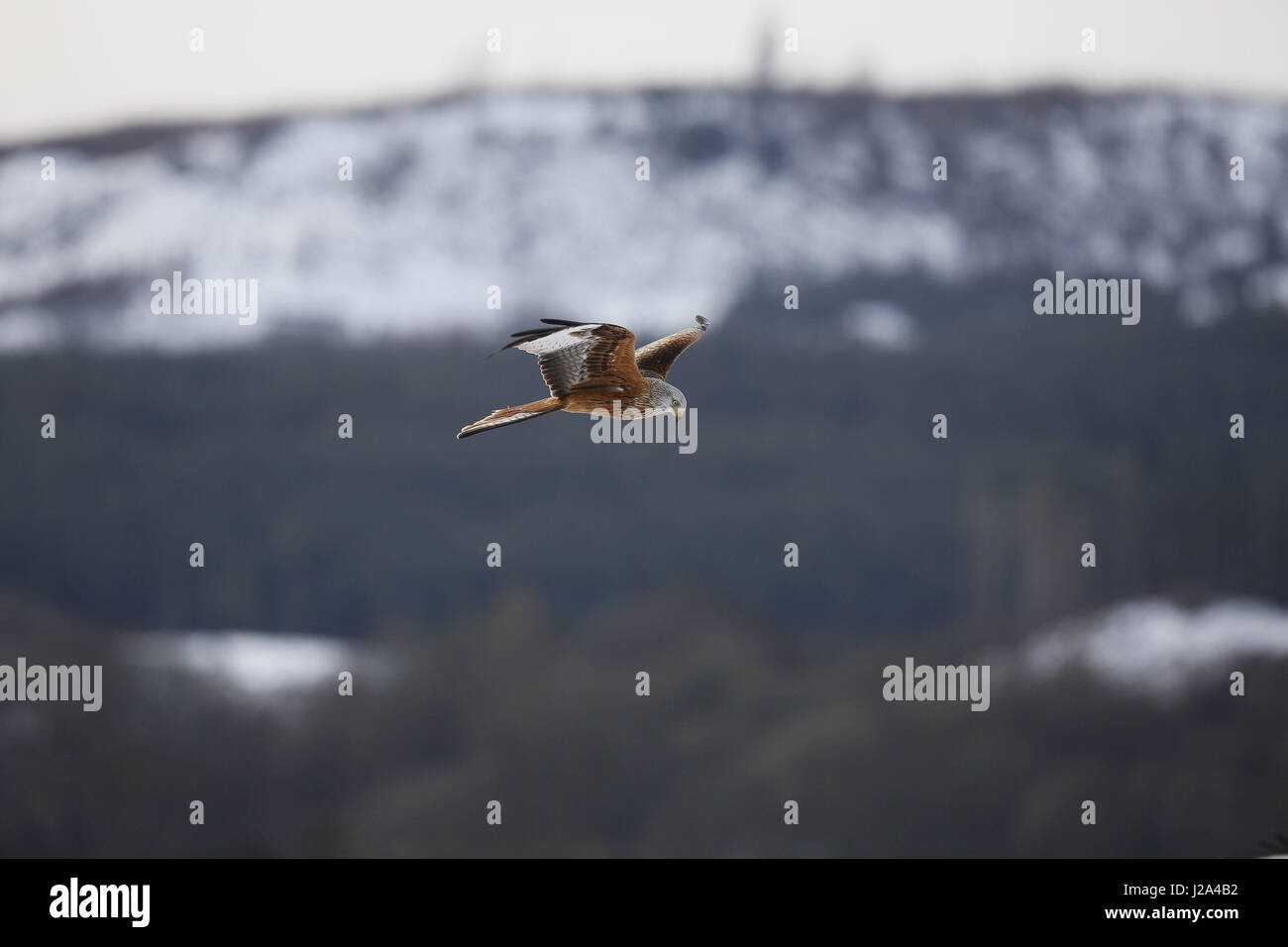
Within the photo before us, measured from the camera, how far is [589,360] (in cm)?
988

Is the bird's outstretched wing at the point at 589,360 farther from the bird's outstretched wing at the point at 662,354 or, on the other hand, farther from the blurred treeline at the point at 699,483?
the blurred treeline at the point at 699,483

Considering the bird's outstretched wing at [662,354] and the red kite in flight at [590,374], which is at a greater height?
the bird's outstretched wing at [662,354]

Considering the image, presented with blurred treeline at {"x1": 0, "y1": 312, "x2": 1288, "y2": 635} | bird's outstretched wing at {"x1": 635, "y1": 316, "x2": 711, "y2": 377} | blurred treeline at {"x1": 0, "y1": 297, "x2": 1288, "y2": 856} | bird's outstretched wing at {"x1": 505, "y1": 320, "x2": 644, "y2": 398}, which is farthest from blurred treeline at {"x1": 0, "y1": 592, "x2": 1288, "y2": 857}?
bird's outstretched wing at {"x1": 505, "y1": 320, "x2": 644, "y2": 398}

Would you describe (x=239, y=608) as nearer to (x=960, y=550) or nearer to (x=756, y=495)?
(x=756, y=495)

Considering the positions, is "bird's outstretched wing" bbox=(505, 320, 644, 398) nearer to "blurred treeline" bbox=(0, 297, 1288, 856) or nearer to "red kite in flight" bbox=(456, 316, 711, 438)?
"red kite in flight" bbox=(456, 316, 711, 438)

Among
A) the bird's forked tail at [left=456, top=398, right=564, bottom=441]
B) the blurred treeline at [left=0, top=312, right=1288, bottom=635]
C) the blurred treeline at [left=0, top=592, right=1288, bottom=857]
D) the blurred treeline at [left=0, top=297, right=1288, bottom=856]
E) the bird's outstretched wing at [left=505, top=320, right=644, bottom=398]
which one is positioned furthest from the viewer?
the blurred treeline at [left=0, top=312, right=1288, bottom=635]

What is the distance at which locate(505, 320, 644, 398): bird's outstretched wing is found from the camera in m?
9.66

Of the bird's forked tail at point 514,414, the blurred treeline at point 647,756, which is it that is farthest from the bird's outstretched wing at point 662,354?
the blurred treeline at point 647,756

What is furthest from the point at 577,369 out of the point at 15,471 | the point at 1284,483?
the point at 15,471

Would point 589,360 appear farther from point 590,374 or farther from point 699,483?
point 699,483

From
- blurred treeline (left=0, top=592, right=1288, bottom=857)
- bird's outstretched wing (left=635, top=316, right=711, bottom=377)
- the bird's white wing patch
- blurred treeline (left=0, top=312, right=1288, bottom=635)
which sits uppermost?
blurred treeline (left=0, top=312, right=1288, bottom=635)

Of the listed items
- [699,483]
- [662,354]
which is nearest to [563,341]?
[662,354]

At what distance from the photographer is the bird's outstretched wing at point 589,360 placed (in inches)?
380
